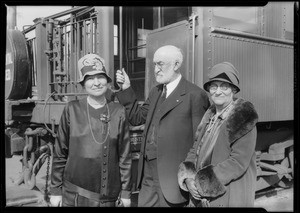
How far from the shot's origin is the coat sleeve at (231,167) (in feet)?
7.15

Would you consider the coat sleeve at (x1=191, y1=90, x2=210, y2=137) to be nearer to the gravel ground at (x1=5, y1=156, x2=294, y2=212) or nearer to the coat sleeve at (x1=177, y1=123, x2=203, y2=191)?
the coat sleeve at (x1=177, y1=123, x2=203, y2=191)

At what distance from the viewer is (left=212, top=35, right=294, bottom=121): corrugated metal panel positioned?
11.2 ft

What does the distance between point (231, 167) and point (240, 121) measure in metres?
0.33

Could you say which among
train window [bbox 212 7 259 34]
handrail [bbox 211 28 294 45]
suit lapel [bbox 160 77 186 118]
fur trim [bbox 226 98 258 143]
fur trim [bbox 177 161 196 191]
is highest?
train window [bbox 212 7 259 34]

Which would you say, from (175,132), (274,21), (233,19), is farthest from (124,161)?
(274,21)

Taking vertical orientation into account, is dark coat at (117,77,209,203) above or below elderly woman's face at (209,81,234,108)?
below

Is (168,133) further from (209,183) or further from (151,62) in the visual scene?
(151,62)

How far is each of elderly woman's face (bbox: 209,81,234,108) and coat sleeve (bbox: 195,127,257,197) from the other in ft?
0.93

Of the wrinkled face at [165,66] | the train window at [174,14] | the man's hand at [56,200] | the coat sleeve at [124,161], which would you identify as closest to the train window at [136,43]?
the train window at [174,14]

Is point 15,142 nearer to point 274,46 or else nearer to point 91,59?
point 91,59

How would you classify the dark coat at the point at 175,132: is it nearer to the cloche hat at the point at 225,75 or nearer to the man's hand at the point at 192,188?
the man's hand at the point at 192,188

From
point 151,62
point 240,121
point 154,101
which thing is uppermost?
point 151,62

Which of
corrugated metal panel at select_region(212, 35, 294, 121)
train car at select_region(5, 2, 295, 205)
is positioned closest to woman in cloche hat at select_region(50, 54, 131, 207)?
train car at select_region(5, 2, 295, 205)

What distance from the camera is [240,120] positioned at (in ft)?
7.23
